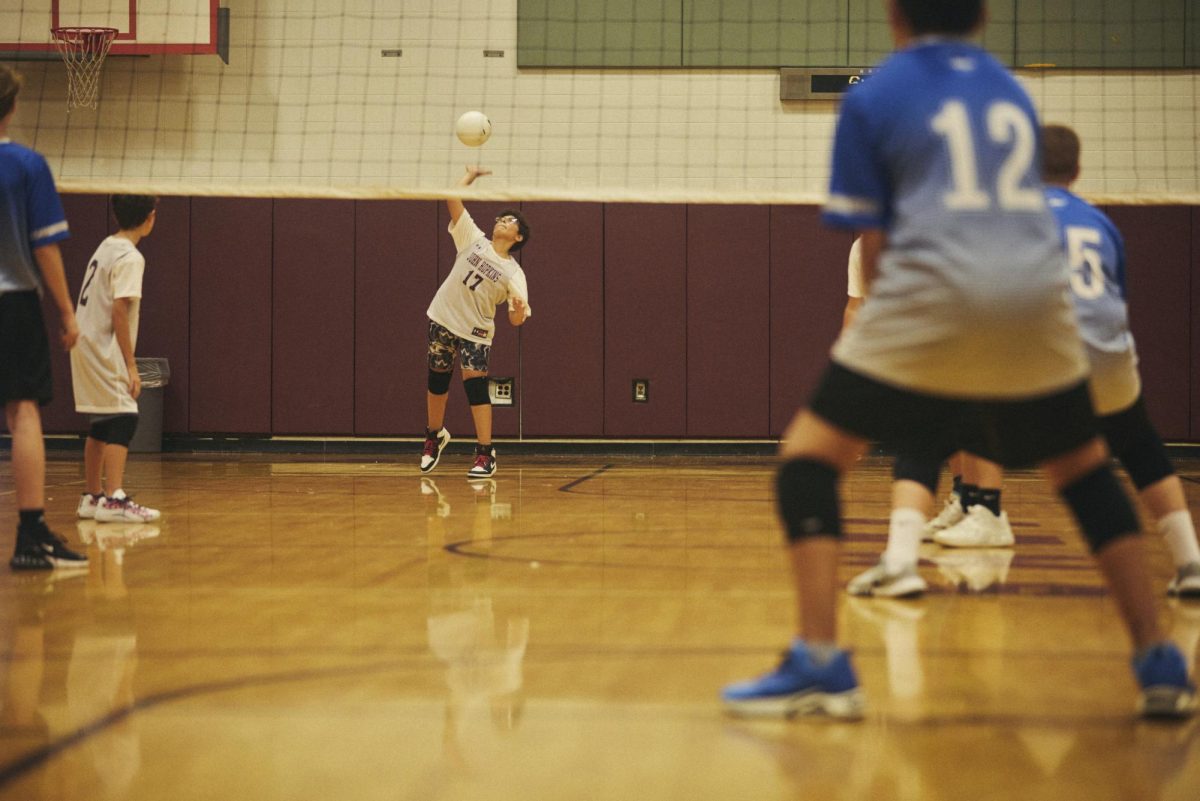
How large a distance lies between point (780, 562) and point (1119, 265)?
5.29 ft

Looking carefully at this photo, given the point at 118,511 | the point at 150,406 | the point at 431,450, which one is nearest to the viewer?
the point at 118,511

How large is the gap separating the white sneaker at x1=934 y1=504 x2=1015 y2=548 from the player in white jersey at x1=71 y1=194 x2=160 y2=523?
3543 mm

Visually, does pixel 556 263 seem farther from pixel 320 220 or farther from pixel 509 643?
pixel 509 643

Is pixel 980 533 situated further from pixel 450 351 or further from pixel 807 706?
pixel 450 351

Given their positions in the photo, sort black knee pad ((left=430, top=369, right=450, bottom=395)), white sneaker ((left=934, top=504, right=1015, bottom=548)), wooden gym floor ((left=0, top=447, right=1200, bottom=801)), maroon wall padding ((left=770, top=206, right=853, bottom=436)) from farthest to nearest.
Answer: maroon wall padding ((left=770, top=206, right=853, bottom=436)), black knee pad ((left=430, top=369, right=450, bottom=395)), white sneaker ((left=934, top=504, right=1015, bottom=548)), wooden gym floor ((left=0, top=447, right=1200, bottom=801))

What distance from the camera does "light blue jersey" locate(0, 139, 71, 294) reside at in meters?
4.17

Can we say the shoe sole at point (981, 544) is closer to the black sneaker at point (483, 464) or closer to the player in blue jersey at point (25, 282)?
the player in blue jersey at point (25, 282)

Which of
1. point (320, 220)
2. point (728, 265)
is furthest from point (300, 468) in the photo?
point (728, 265)

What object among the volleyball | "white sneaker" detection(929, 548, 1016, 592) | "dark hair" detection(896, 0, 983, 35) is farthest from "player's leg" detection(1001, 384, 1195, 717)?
the volleyball

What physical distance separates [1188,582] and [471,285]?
19.1ft

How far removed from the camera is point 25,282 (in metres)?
4.25

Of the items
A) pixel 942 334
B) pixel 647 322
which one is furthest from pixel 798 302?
pixel 942 334

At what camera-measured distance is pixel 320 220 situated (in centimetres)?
1242

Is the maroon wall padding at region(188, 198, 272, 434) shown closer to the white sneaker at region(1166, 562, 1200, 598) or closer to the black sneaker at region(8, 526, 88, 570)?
the black sneaker at region(8, 526, 88, 570)
